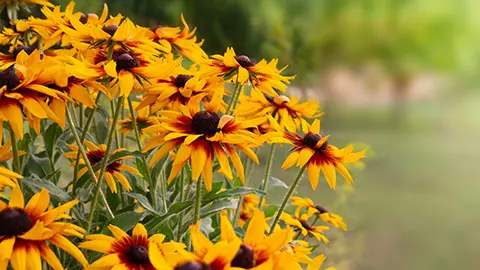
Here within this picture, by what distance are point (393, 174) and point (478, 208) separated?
1.65 feet

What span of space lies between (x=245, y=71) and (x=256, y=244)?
6.8 inches

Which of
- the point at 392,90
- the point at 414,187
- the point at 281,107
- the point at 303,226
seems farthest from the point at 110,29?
the point at 392,90

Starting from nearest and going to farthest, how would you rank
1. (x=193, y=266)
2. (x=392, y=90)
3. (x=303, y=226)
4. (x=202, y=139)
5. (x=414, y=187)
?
(x=193, y=266), (x=202, y=139), (x=303, y=226), (x=414, y=187), (x=392, y=90)

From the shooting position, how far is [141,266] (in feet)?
1.39

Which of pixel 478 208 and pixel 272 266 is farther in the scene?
pixel 478 208

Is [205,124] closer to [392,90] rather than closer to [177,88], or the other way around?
[177,88]

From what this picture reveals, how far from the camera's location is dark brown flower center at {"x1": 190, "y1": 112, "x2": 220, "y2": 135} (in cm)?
45

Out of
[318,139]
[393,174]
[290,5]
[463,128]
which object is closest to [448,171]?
[393,174]

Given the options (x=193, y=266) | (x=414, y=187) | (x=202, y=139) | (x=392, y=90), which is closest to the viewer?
(x=193, y=266)

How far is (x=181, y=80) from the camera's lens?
534 millimetres

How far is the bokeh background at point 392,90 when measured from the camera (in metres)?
2.58

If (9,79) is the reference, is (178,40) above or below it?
above

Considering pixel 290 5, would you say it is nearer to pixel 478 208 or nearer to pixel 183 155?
pixel 478 208

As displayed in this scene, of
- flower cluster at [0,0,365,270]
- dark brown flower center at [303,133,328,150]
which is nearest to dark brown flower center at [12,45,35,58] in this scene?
flower cluster at [0,0,365,270]
